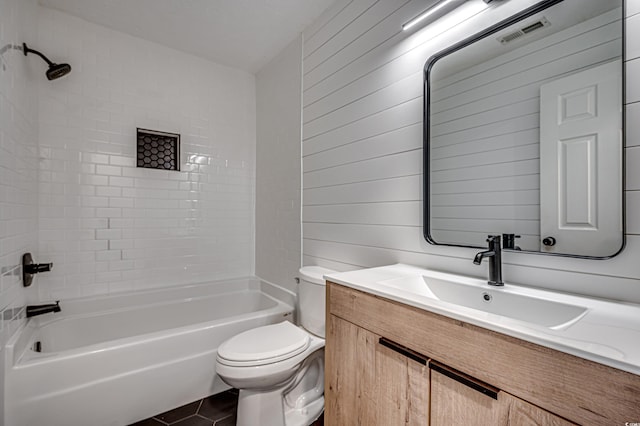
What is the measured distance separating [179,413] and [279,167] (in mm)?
1886

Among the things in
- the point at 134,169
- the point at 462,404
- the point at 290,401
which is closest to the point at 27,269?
the point at 134,169

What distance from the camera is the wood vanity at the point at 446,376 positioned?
569 millimetres

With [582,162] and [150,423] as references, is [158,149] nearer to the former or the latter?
[150,423]

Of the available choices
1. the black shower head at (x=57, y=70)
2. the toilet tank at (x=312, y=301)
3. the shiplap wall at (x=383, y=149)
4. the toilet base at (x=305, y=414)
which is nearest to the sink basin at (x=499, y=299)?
the shiplap wall at (x=383, y=149)

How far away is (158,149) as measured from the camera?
2525 millimetres

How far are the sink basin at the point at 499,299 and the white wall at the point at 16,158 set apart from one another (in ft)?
5.80

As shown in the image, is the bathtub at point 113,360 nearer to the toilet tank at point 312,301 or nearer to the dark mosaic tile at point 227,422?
the dark mosaic tile at point 227,422

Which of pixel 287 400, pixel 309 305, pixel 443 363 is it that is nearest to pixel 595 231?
pixel 443 363

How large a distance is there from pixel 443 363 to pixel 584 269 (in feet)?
1.89

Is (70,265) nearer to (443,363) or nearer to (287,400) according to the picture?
(287,400)

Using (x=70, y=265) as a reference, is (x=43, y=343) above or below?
below

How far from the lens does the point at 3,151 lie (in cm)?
137

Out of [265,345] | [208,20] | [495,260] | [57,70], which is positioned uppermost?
[208,20]

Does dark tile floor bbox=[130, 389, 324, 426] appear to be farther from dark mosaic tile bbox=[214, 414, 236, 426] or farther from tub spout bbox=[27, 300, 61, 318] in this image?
tub spout bbox=[27, 300, 61, 318]
